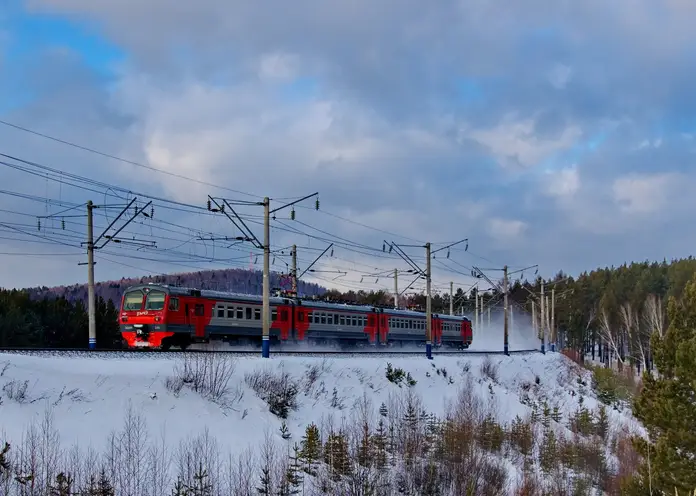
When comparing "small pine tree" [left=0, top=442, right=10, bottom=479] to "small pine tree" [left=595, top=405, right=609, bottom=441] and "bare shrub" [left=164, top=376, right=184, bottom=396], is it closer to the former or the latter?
"bare shrub" [left=164, top=376, right=184, bottom=396]

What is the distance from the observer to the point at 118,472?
16828 millimetres

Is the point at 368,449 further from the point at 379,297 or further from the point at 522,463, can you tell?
the point at 379,297

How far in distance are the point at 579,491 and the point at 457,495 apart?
7208 mm

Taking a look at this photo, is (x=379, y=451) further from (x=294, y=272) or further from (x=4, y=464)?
(x=294, y=272)

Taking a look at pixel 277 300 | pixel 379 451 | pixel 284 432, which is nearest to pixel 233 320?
pixel 277 300

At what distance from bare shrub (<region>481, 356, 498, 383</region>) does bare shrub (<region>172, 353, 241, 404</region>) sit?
76.4 ft

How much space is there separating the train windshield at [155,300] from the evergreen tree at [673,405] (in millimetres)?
18919

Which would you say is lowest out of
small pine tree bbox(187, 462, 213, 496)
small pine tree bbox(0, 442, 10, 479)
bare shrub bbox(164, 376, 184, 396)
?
small pine tree bbox(187, 462, 213, 496)

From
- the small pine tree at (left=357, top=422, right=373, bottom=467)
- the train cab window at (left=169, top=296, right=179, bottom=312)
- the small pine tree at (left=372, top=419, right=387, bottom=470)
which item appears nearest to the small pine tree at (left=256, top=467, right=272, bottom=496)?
the small pine tree at (left=357, top=422, right=373, bottom=467)

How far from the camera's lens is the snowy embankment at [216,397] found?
18.3 metres

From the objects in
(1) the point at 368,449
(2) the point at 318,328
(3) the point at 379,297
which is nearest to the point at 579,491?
(1) the point at 368,449

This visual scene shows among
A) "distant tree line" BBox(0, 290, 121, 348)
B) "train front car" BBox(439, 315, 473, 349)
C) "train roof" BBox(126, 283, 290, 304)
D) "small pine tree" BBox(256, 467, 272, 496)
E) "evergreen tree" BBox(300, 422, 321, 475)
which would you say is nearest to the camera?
"small pine tree" BBox(256, 467, 272, 496)

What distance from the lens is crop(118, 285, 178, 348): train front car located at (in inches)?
1190

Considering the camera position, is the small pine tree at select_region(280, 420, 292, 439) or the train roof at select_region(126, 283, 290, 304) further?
the train roof at select_region(126, 283, 290, 304)
